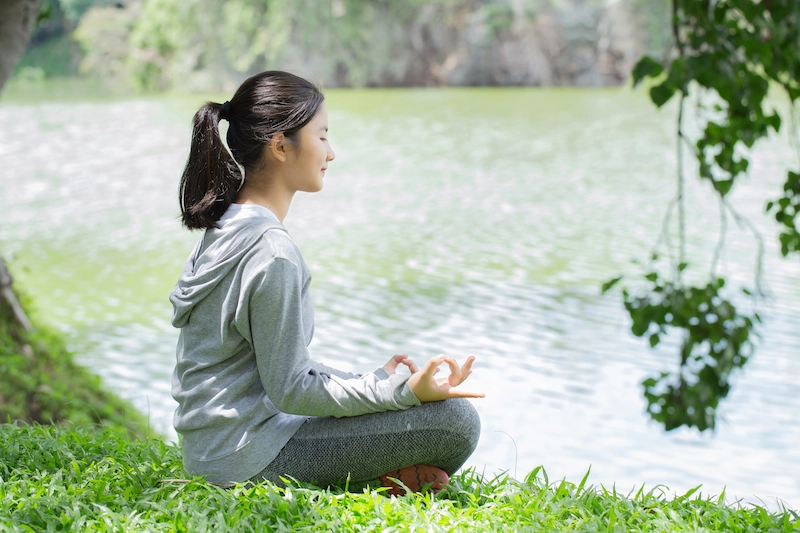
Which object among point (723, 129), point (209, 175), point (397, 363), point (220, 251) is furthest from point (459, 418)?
point (723, 129)

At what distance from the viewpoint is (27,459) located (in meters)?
2.05

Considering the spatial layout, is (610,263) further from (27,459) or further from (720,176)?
(27,459)

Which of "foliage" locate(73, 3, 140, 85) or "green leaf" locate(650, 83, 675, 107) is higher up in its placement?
"green leaf" locate(650, 83, 675, 107)

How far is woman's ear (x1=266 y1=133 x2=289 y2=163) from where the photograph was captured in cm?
183

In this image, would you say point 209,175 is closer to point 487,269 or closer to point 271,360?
point 271,360

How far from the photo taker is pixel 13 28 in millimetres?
3895

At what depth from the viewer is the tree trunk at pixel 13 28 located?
3.88 m

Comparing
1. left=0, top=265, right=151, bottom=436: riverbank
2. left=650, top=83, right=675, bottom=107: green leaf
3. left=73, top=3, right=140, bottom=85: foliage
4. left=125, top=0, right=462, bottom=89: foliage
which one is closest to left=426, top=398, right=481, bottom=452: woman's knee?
left=650, top=83, right=675, bottom=107: green leaf

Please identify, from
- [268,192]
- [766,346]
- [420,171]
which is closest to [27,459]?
[268,192]

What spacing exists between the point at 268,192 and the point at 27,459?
2.71 feet

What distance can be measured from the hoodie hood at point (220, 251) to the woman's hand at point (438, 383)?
0.38 meters

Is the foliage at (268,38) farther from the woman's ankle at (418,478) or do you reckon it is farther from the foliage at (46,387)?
the woman's ankle at (418,478)

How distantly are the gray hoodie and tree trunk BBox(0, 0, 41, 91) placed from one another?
257 centimetres

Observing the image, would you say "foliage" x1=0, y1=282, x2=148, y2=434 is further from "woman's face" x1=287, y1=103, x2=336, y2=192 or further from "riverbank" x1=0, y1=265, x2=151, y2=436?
"woman's face" x1=287, y1=103, x2=336, y2=192
